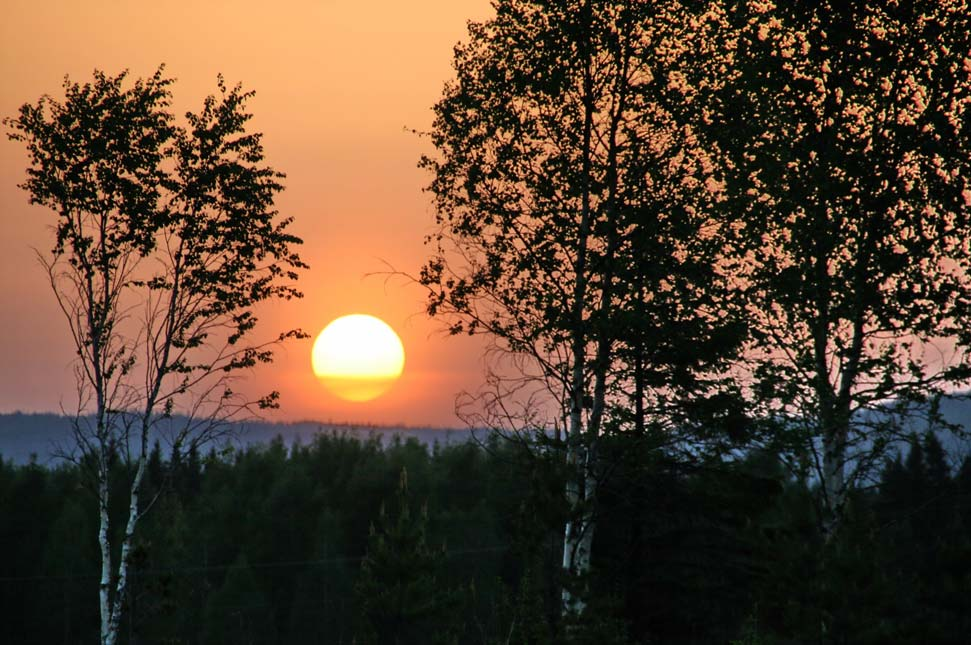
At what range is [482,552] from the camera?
88562 mm

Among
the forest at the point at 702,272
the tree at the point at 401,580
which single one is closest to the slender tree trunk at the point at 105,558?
the forest at the point at 702,272

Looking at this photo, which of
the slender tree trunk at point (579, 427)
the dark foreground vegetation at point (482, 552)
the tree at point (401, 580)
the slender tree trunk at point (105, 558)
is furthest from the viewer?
the tree at point (401, 580)

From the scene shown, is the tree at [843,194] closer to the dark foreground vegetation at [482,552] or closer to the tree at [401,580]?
the dark foreground vegetation at [482,552]

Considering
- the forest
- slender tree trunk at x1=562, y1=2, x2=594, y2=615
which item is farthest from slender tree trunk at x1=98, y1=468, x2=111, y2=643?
slender tree trunk at x1=562, y1=2, x2=594, y2=615

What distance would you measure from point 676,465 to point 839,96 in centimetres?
847

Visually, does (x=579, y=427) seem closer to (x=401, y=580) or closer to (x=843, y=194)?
(x=843, y=194)

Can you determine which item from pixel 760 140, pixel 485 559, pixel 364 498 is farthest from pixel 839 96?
pixel 364 498

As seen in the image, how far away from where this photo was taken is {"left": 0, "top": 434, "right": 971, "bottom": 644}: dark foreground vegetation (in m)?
17.3

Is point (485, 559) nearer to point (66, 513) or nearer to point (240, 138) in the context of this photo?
point (66, 513)

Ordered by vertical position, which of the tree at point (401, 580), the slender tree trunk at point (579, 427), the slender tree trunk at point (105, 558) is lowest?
the tree at point (401, 580)

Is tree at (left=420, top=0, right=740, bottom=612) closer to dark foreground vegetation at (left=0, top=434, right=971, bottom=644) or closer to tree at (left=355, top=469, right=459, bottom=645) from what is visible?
dark foreground vegetation at (left=0, top=434, right=971, bottom=644)

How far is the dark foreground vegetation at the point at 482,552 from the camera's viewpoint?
56.9ft

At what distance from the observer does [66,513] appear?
290 ft

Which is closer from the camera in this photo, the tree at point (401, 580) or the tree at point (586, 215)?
the tree at point (586, 215)
